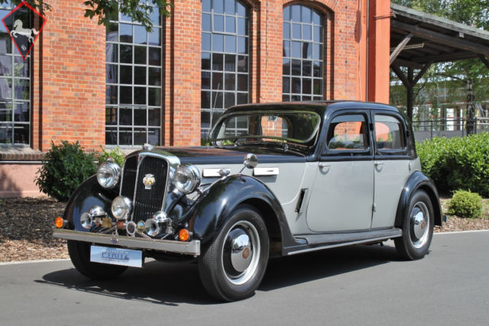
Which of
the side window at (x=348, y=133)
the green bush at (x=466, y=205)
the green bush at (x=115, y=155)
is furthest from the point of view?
the green bush at (x=115, y=155)

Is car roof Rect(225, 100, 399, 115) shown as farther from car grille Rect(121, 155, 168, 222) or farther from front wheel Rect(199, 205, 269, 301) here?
car grille Rect(121, 155, 168, 222)

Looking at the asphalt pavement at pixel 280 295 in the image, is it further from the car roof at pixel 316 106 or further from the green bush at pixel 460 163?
the green bush at pixel 460 163

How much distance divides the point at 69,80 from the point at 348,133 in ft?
25.3

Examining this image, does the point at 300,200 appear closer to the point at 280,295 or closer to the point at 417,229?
the point at 280,295

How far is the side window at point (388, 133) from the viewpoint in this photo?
7.73 m

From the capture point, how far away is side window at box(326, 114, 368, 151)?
7.02 meters

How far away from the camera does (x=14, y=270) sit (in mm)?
6969

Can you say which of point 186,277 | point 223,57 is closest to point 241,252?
point 186,277

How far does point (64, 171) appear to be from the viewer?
11.5m

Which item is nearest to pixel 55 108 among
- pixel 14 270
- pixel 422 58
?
pixel 14 270

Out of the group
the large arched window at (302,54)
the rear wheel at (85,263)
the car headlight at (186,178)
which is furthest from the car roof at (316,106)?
the large arched window at (302,54)

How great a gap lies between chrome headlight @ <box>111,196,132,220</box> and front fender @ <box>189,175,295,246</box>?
2.10 ft

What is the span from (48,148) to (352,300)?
8.87 meters

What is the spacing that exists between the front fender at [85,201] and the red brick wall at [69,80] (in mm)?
7227
